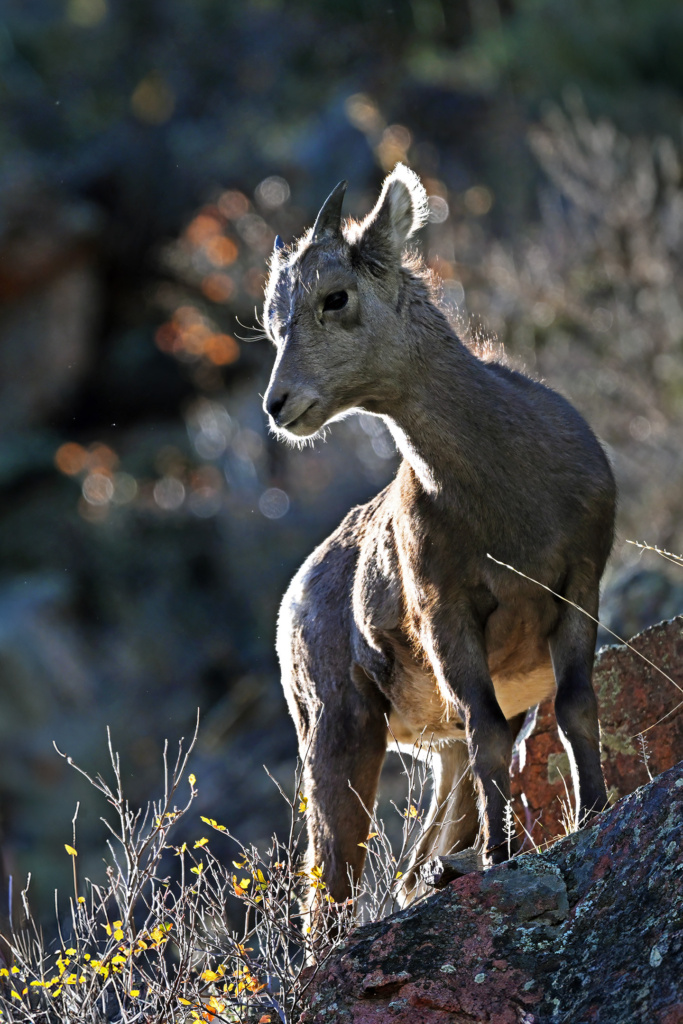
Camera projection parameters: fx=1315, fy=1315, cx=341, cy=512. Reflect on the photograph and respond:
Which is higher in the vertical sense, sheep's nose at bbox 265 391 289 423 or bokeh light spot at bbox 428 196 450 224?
bokeh light spot at bbox 428 196 450 224

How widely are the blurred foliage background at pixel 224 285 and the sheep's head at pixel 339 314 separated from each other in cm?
779

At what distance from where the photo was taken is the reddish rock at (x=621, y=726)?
5156mm

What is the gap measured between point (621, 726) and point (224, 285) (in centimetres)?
1472

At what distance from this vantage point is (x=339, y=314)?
4.63 metres

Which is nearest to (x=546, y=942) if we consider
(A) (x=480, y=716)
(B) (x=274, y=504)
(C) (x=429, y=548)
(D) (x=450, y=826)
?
(A) (x=480, y=716)

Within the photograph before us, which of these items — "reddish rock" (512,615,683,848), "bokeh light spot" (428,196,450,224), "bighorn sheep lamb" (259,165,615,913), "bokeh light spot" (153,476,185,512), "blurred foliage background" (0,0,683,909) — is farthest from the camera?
"bokeh light spot" (153,476,185,512)

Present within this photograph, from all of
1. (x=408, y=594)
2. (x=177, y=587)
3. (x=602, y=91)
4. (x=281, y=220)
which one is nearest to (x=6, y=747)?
(x=177, y=587)

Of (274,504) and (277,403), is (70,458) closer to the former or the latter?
(274,504)

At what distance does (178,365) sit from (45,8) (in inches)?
303

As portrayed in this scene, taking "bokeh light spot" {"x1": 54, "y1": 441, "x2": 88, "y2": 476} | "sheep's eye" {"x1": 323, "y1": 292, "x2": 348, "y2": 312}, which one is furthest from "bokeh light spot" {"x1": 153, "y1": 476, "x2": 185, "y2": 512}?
"sheep's eye" {"x1": 323, "y1": 292, "x2": 348, "y2": 312}

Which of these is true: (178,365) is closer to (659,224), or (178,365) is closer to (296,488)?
(296,488)

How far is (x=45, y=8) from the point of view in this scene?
75.9ft

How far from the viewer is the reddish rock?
16.9ft

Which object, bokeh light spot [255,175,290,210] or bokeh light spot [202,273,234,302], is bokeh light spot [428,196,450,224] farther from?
bokeh light spot [202,273,234,302]
